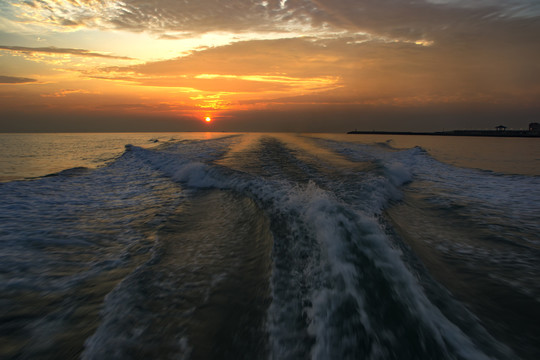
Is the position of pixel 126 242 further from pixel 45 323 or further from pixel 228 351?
pixel 228 351

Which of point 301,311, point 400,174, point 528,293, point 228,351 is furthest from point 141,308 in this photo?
point 400,174

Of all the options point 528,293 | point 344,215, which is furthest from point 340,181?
A: point 528,293

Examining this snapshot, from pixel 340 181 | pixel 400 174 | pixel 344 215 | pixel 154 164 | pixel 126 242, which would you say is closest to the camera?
pixel 344 215

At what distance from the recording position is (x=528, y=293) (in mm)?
3135

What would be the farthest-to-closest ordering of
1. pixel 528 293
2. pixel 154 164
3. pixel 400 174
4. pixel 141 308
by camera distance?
1. pixel 154 164
2. pixel 400 174
3. pixel 528 293
4. pixel 141 308

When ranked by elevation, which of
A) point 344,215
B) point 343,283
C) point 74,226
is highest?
point 344,215

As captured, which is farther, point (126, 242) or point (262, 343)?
point (126, 242)

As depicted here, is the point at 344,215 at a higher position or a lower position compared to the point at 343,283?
higher

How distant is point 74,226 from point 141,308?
153 inches

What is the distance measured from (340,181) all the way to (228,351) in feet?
24.5

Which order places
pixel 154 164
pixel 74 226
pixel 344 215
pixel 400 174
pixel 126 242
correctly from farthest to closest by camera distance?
pixel 154 164 → pixel 400 174 → pixel 74 226 → pixel 126 242 → pixel 344 215

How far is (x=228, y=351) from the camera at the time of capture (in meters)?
2.24

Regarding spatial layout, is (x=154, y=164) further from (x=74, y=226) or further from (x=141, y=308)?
(x=141, y=308)

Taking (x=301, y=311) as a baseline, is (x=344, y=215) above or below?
above
